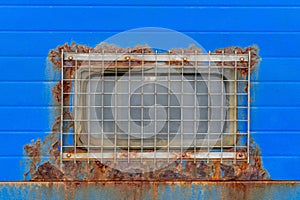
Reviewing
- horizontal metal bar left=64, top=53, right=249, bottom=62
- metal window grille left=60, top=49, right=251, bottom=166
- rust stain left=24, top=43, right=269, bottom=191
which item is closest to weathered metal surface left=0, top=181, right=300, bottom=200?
rust stain left=24, top=43, right=269, bottom=191

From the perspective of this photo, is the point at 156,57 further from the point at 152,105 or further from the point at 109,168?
the point at 109,168

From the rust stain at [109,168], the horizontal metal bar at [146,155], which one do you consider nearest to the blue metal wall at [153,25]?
the rust stain at [109,168]

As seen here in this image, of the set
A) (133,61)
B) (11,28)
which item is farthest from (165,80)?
(11,28)

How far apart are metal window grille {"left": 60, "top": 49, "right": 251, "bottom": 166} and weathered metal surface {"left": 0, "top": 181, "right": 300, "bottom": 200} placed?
124mm

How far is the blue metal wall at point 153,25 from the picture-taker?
6.35 ft

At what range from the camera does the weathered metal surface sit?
1957 millimetres

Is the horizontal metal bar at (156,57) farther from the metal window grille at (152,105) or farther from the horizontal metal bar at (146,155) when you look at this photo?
the horizontal metal bar at (146,155)

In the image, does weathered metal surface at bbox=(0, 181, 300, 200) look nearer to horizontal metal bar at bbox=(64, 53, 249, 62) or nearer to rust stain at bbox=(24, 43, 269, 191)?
rust stain at bbox=(24, 43, 269, 191)

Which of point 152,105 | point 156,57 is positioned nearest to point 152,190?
point 152,105

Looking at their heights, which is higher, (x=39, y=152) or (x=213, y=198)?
(x=39, y=152)

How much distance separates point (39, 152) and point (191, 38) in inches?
34.3

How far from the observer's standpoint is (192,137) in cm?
196

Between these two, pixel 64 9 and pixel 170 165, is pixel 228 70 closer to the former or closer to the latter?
pixel 170 165

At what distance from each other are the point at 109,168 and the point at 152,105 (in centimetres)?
35
